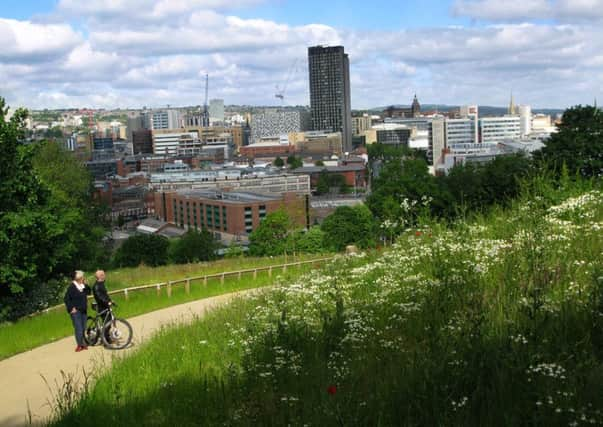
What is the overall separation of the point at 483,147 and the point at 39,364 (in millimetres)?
145333

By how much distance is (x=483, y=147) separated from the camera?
14812cm

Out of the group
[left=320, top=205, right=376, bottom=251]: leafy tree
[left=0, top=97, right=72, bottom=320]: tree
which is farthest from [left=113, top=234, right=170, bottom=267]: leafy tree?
[left=0, top=97, right=72, bottom=320]: tree

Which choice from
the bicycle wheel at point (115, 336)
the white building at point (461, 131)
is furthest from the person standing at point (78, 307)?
the white building at point (461, 131)

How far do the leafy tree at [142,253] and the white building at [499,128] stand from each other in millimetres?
145756

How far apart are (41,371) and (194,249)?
47760mm

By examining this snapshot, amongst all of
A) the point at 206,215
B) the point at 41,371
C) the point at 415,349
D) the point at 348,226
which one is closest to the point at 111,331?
the point at 41,371

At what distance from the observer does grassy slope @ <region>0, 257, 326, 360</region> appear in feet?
35.0

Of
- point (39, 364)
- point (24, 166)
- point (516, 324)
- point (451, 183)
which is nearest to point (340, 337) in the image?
point (516, 324)

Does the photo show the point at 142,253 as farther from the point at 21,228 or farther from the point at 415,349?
the point at 415,349

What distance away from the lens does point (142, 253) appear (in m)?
52.9

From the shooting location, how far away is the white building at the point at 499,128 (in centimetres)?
18950

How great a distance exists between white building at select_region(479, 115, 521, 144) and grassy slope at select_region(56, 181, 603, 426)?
18660cm

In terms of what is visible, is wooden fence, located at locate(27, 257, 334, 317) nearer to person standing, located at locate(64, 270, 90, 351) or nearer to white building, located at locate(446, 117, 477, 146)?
person standing, located at locate(64, 270, 90, 351)

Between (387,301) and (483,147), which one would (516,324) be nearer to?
(387,301)
